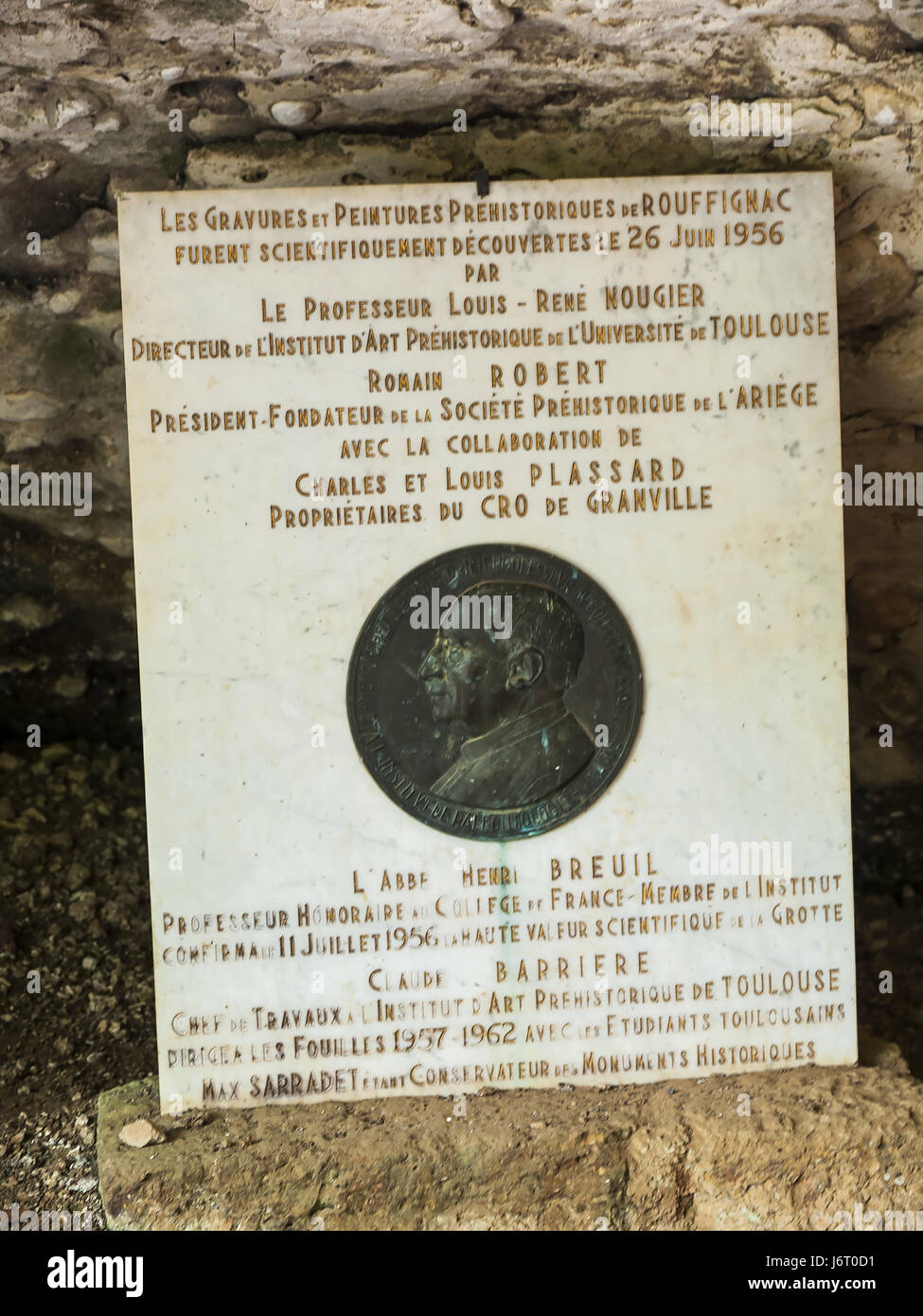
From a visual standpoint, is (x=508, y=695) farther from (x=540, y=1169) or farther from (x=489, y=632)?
(x=540, y=1169)

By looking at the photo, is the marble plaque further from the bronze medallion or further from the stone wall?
the stone wall

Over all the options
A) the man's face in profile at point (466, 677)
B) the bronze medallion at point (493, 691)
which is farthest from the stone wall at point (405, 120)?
the man's face in profile at point (466, 677)

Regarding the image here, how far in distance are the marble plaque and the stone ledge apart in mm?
178

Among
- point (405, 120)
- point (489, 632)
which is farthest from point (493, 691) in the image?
point (405, 120)

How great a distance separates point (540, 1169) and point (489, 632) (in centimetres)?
144

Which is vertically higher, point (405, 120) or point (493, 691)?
point (405, 120)

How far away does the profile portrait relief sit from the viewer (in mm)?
2953

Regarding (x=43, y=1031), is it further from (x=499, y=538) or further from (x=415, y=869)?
(x=499, y=538)

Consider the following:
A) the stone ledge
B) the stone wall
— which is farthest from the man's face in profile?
the stone wall

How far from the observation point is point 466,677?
2957 millimetres

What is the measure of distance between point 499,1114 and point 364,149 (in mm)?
2804

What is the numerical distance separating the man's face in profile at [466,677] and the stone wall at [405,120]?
141 cm

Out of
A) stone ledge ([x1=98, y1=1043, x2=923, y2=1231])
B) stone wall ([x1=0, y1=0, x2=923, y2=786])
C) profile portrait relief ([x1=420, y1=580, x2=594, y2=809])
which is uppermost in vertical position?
stone wall ([x1=0, y1=0, x2=923, y2=786])

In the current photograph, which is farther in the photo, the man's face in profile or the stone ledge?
the man's face in profile
